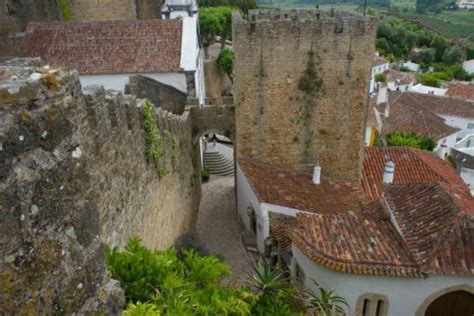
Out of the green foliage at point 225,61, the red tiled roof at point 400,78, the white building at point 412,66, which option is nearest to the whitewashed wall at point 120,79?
the green foliage at point 225,61

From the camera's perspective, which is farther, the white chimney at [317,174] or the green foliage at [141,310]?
the white chimney at [317,174]

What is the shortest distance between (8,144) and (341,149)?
12123 millimetres

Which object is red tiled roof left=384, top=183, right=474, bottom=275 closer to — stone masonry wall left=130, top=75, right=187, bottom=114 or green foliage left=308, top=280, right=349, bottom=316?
green foliage left=308, top=280, right=349, bottom=316

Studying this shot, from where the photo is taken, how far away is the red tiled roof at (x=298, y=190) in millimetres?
11734

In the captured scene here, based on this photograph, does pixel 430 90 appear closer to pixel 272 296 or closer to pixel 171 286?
pixel 272 296

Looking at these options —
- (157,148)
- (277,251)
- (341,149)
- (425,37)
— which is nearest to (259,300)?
(157,148)

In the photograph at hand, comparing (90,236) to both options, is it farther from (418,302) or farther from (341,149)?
(341,149)

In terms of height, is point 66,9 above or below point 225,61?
above

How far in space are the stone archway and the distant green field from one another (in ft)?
277

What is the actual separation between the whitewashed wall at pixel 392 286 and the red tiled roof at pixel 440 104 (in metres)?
29.8

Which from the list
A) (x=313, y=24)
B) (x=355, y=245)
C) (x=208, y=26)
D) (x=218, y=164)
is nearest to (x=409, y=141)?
(x=218, y=164)

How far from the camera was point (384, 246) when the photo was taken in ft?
28.4

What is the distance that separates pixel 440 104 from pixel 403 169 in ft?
84.7

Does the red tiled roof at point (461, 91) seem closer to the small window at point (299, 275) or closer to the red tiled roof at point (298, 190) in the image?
the red tiled roof at point (298, 190)
